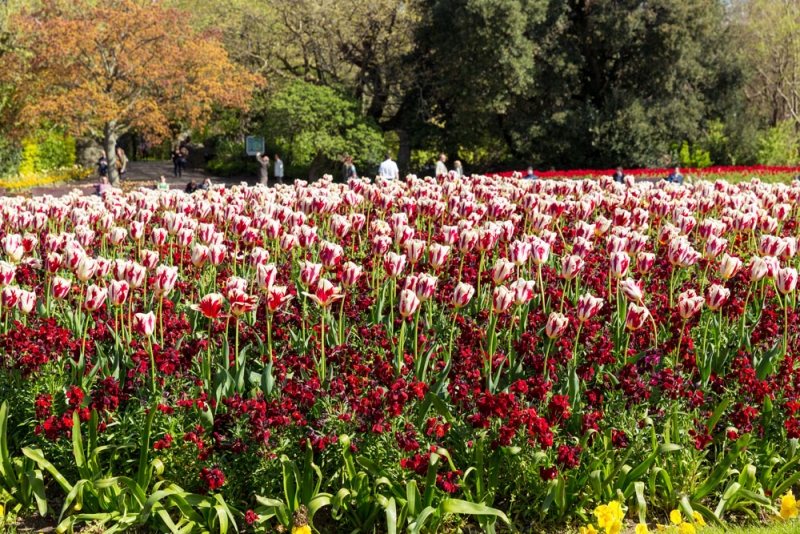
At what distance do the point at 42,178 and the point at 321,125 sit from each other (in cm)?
1084

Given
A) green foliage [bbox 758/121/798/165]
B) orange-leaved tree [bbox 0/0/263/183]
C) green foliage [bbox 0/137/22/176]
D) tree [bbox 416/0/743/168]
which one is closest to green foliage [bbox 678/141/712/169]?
tree [bbox 416/0/743/168]

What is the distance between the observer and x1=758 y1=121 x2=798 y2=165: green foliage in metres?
28.6

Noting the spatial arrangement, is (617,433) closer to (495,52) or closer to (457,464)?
(457,464)

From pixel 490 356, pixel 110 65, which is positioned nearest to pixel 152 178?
pixel 110 65

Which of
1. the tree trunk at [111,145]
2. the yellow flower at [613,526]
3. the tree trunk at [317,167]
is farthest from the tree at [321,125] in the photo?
the yellow flower at [613,526]

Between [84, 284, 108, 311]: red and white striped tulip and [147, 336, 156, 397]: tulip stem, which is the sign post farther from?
[147, 336, 156, 397]: tulip stem

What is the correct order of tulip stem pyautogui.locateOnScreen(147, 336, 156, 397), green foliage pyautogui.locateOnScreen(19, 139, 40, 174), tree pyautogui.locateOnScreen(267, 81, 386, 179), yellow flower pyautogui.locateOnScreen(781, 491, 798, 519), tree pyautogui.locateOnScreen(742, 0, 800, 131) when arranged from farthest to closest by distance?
tree pyautogui.locateOnScreen(742, 0, 800, 131)
green foliage pyautogui.locateOnScreen(19, 139, 40, 174)
tree pyautogui.locateOnScreen(267, 81, 386, 179)
tulip stem pyautogui.locateOnScreen(147, 336, 156, 397)
yellow flower pyautogui.locateOnScreen(781, 491, 798, 519)

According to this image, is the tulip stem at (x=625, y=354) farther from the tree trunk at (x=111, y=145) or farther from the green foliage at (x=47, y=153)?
the green foliage at (x=47, y=153)

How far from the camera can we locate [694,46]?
2892cm

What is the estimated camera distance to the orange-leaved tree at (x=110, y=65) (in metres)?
23.7

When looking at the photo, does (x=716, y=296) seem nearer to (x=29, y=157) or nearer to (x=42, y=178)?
(x=42, y=178)

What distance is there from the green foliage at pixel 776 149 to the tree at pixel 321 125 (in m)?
13.3

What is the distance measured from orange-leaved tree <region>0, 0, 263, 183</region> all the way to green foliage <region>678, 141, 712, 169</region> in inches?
613

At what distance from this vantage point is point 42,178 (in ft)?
103
